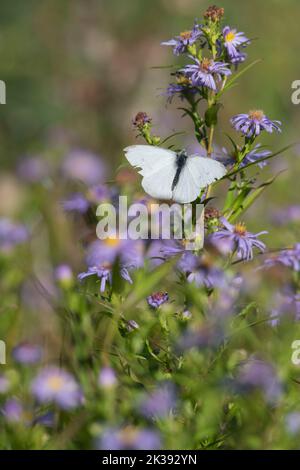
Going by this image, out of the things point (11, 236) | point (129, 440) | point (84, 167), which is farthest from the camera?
point (84, 167)

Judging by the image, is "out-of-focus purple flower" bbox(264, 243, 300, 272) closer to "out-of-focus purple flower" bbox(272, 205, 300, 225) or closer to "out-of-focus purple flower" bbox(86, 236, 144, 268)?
"out-of-focus purple flower" bbox(86, 236, 144, 268)

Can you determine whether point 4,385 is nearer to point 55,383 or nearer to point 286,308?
point 55,383

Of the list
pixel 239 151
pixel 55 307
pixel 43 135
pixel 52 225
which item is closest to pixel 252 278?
pixel 239 151

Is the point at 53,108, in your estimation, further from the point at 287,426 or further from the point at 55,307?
the point at 287,426

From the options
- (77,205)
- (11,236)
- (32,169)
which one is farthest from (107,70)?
(77,205)

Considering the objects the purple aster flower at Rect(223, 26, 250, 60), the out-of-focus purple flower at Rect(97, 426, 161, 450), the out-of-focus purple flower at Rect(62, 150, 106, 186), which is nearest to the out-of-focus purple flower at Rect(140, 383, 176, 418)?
the out-of-focus purple flower at Rect(97, 426, 161, 450)

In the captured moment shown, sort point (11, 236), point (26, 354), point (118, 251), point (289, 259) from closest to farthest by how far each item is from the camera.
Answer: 1. point (118, 251)
2. point (289, 259)
3. point (26, 354)
4. point (11, 236)
